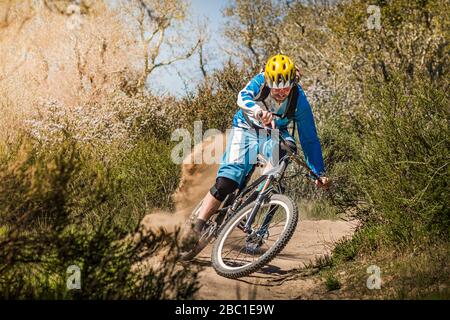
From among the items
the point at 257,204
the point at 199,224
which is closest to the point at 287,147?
the point at 257,204

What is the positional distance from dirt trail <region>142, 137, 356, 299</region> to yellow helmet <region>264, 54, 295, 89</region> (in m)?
1.44

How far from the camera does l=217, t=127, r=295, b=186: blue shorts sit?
620 cm

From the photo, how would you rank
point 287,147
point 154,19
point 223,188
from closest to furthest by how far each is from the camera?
point 287,147 → point 223,188 → point 154,19

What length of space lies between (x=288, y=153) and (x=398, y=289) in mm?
1444

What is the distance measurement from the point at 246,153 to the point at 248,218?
583 millimetres

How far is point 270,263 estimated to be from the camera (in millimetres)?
7051

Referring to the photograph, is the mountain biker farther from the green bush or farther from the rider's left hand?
the green bush

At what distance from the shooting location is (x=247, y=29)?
1107 inches

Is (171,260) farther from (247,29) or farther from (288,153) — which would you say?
(247,29)

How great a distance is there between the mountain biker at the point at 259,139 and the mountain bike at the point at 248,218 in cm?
9

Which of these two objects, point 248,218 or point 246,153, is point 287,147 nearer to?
point 246,153

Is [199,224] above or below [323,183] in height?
below

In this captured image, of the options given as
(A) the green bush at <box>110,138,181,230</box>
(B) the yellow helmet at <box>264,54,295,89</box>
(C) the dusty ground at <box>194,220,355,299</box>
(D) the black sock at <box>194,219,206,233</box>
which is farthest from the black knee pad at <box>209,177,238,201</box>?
(A) the green bush at <box>110,138,181,230</box>

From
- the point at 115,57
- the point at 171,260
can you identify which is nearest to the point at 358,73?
the point at 115,57
